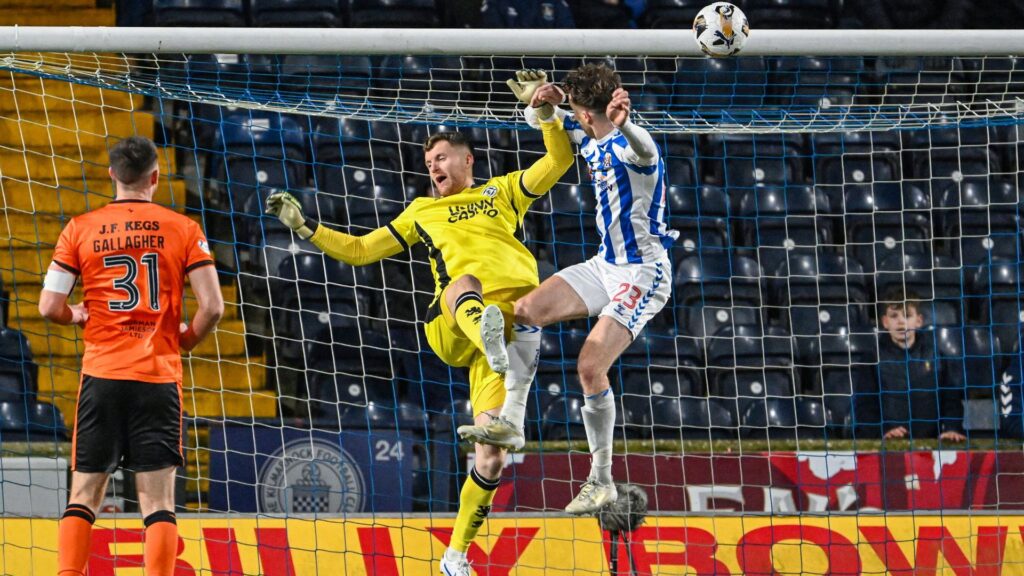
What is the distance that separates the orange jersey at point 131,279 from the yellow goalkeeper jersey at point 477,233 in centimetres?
128

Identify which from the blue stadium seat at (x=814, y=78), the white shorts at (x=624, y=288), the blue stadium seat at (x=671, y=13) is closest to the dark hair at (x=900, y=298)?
the blue stadium seat at (x=814, y=78)

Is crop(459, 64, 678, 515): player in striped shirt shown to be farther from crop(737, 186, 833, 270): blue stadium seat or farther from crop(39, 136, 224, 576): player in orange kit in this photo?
crop(737, 186, 833, 270): blue stadium seat

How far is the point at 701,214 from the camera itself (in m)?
9.43

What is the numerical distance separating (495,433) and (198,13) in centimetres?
523

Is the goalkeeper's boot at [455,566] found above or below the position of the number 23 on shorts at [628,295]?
below

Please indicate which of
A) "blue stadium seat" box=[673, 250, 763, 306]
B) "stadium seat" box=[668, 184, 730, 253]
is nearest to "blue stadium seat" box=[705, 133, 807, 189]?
"stadium seat" box=[668, 184, 730, 253]

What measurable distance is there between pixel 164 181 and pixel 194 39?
360cm

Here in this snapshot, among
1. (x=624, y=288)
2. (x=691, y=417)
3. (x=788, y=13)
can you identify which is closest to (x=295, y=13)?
(x=788, y=13)

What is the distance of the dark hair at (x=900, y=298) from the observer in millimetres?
8805

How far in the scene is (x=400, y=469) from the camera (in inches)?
303

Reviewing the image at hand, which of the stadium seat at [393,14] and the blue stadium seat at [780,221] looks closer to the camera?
the blue stadium seat at [780,221]

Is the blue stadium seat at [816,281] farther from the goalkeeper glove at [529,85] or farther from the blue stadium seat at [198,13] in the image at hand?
the blue stadium seat at [198,13]

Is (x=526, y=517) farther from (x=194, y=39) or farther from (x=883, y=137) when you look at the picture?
(x=883, y=137)

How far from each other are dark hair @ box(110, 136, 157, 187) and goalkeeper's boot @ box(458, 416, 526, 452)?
5.46ft
